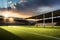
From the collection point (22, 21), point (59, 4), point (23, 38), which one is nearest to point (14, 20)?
point (22, 21)

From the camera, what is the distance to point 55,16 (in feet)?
29.6

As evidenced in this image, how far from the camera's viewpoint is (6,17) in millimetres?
9023

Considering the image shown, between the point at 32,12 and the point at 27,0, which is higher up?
the point at 27,0

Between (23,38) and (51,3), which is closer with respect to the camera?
(23,38)

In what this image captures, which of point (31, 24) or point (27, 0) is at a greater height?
point (27, 0)

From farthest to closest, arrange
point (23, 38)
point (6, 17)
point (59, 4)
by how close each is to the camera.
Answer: point (6, 17), point (59, 4), point (23, 38)

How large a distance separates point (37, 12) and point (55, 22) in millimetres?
1004

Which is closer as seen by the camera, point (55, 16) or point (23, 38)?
point (23, 38)

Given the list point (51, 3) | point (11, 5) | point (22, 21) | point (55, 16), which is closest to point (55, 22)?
point (55, 16)

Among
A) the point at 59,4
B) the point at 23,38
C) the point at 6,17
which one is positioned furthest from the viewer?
the point at 6,17

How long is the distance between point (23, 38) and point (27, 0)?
204cm

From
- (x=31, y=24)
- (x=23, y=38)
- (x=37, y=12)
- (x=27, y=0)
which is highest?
(x=27, y=0)

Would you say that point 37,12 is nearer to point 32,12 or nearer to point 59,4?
point 32,12

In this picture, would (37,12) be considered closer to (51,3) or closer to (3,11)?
(51,3)
